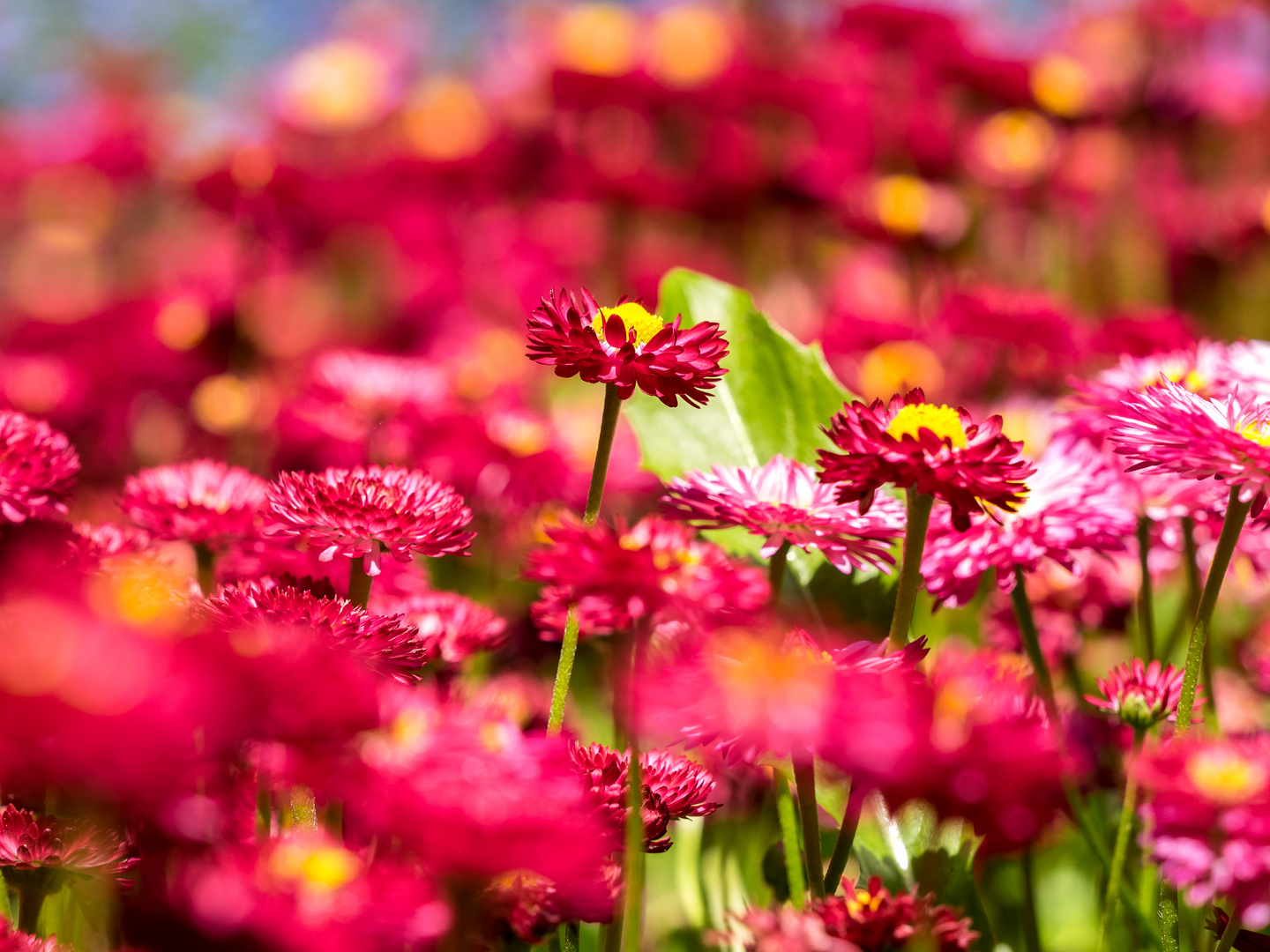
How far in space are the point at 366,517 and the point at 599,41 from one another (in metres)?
1.37

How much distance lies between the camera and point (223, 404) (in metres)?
1.14

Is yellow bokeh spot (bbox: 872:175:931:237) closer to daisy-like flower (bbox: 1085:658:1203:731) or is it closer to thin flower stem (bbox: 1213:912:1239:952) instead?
daisy-like flower (bbox: 1085:658:1203:731)

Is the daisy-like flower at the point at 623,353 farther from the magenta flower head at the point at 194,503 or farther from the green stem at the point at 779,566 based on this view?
the magenta flower head at the point at 194,503

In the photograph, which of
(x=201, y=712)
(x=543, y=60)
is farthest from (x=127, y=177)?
(x=201, y=712)

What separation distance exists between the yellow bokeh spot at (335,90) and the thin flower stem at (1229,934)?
1.89 metres

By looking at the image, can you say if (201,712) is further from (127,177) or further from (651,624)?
(127,177)

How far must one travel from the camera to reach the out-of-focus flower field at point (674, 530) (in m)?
0.34

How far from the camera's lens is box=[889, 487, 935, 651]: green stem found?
464 mm

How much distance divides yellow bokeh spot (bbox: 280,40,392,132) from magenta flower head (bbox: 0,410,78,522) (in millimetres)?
1582

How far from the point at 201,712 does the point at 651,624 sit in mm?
158

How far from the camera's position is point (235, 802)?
44 cm

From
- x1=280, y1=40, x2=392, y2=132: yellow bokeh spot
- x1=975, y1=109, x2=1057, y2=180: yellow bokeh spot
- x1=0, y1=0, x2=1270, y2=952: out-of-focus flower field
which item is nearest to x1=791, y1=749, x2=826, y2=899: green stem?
x1=0, y1=0, x2=1270, y2=952: out-of-focus flower field

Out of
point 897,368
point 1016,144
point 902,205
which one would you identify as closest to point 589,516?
point 897,368

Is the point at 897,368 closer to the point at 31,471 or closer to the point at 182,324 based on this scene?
the point at 182,324
